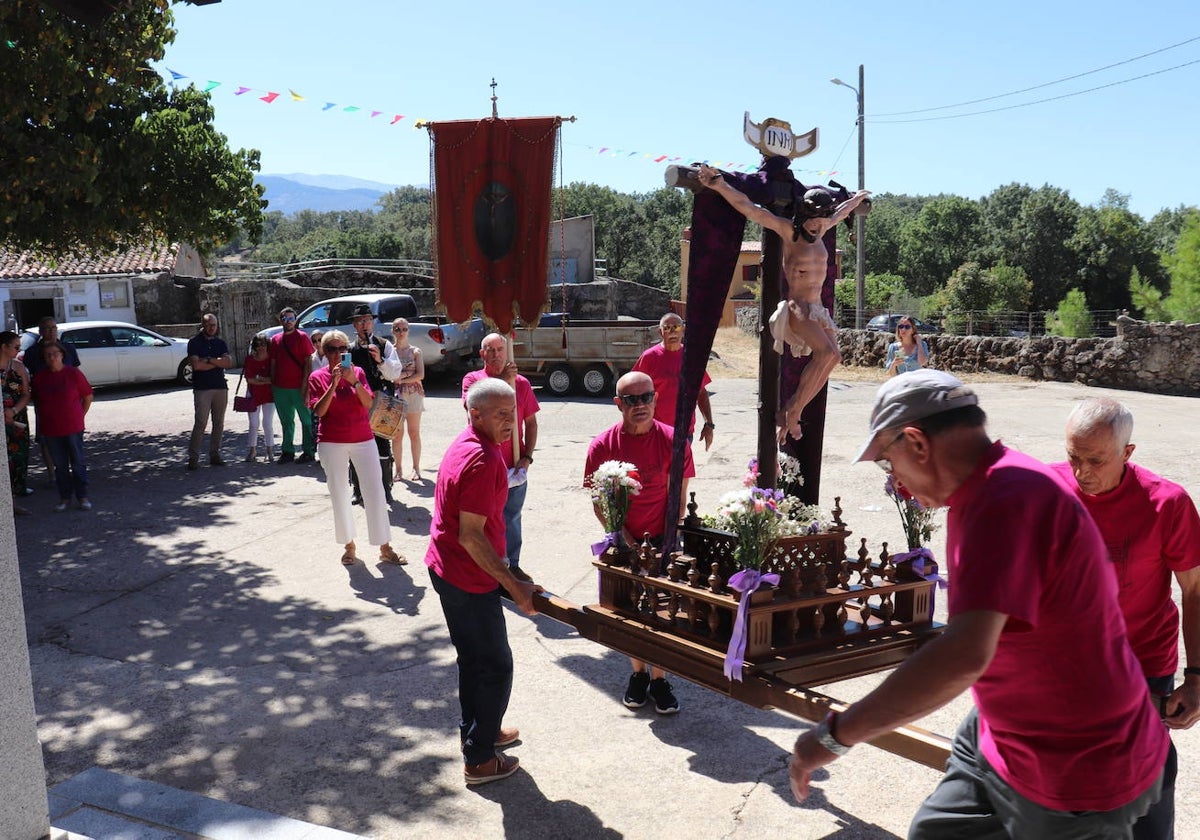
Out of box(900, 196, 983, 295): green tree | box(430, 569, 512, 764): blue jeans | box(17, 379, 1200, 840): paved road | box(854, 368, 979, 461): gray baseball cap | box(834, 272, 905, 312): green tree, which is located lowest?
box(17, 379, 1200, 840): paved road

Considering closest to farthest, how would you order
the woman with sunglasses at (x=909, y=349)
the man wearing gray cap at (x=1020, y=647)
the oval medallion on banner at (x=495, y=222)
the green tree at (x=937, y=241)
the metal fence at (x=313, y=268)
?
the man wearing gray cap at (x=1020, y=647) → the oval medallion on banner at (x=495, y=222) → the woman with sunglasses at (x=909, y=349) → the metal fence at (x=313, y=268) → the green tree at (x=937, y=241)

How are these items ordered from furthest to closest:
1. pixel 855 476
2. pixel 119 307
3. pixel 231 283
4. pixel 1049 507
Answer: pixel 119 307
pixel 231 283
pixel 855 476
pixel 1049 507

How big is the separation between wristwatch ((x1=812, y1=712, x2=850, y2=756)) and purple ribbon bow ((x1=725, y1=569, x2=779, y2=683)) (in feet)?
3.48

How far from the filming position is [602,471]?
4.65 metres

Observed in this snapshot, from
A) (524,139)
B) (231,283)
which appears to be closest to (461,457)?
(524,139)

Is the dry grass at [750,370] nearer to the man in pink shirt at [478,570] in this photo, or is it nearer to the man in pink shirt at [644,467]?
the man in pink shirt at [644,467]

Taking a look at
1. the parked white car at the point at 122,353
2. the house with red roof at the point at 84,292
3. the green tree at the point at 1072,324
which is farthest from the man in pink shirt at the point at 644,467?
the house with red roof at the point at 84,292

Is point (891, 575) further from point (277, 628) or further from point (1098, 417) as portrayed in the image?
point (277, 628)

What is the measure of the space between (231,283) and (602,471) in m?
24.6

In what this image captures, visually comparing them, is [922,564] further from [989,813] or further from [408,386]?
[408,386]

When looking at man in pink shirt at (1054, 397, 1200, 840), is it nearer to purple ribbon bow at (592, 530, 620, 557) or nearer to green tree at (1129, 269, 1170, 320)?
purple ribbon bow at (592, 530, 620, 557)

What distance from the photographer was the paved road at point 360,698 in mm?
4188

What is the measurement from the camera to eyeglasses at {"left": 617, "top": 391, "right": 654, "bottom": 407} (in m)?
5.24

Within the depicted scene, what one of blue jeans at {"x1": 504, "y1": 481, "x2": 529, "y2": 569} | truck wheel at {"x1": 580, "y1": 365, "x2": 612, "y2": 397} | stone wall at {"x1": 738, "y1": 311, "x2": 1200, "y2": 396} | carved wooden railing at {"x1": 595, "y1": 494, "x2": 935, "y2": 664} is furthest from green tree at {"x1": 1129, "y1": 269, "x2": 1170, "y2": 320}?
carved wooden railing at {"x1": 595, "y1": 494, "x2": 935, "y2": 664}
